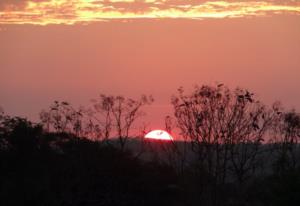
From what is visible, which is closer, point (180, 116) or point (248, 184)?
point (180, 116)

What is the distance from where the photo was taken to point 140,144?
34656 mm

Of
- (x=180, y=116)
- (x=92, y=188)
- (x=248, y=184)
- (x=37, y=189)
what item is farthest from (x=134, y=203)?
(x=248, y=184)

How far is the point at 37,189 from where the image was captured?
2564cm

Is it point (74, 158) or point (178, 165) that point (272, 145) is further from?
point (74, 158)

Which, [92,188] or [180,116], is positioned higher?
[180,116]

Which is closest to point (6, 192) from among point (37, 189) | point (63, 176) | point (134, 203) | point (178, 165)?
point (37, 189)

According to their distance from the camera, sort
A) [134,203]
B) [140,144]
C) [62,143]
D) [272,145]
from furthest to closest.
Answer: [272,145] → [140,144] → [62,143] → [134,203]

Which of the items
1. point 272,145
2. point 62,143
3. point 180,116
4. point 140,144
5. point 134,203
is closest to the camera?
point 134,203

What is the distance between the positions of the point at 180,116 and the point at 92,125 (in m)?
3.86

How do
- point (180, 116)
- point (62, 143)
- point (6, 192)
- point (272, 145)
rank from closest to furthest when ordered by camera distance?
point (6, 192), point (62, 143), point (180, 116), point (272, 145)

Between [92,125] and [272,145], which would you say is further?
[272,145]

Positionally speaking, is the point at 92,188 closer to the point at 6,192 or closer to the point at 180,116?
the point at 6,192

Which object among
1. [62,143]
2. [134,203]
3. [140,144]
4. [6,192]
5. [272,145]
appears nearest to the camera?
[6,192]

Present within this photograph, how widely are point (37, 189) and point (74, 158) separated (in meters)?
3.61
